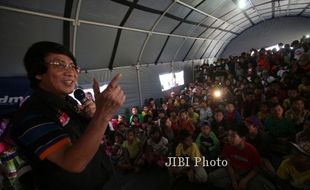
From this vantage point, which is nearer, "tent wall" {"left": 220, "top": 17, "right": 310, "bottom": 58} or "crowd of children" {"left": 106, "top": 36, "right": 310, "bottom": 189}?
"crowd of children" {"left": 106, "top": 36, "right": 310, "bottom": 189}

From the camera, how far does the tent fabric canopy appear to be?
4691 mm

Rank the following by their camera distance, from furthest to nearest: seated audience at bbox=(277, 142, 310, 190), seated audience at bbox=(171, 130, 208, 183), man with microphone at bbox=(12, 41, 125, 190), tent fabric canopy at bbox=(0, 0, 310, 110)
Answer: tent fabric canopy at bbox=(0, 0, 310, 110) < seated audience at bbox=(171, 130, 208, 183) < seated audience at bbox=(277, 142, 310, 190) < man with microphone at bbox=(12, 41, 125, 190)

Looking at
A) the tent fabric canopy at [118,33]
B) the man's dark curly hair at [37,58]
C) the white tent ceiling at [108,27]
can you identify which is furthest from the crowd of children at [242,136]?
the man's dark curly hair at [37,58]

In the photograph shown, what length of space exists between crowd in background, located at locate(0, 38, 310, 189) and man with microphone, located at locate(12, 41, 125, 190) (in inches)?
73.3

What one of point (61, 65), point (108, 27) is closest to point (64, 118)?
point (61, 65)

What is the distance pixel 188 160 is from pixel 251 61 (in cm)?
865

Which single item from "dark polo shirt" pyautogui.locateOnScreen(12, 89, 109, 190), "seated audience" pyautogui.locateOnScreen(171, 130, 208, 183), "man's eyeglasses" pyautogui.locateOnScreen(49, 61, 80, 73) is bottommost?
"seated audience" pyautogui.locateOnScreen(171, 130, 208, 183)

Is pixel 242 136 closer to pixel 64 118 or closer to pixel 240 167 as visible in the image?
pixel 240 167

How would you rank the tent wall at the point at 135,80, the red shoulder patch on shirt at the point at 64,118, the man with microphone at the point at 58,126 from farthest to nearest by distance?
the tent wall at the point at 135,80, the red shoulder patch on shirt at the point at 64,118, the man with microphone at the point at 58,126

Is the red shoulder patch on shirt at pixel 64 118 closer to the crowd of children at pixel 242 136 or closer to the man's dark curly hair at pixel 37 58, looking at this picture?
the man's dark curly hair at pixel 37 58

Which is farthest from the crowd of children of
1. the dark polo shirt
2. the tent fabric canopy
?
the dark polo shirt

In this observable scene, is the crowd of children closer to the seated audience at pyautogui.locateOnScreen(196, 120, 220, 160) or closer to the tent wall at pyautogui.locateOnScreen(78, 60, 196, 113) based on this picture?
the seated audience at pyautogui.locateOnScreen(196, 120, 220, 160)

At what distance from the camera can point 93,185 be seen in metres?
1.12

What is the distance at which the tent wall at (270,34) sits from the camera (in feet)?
62.7
